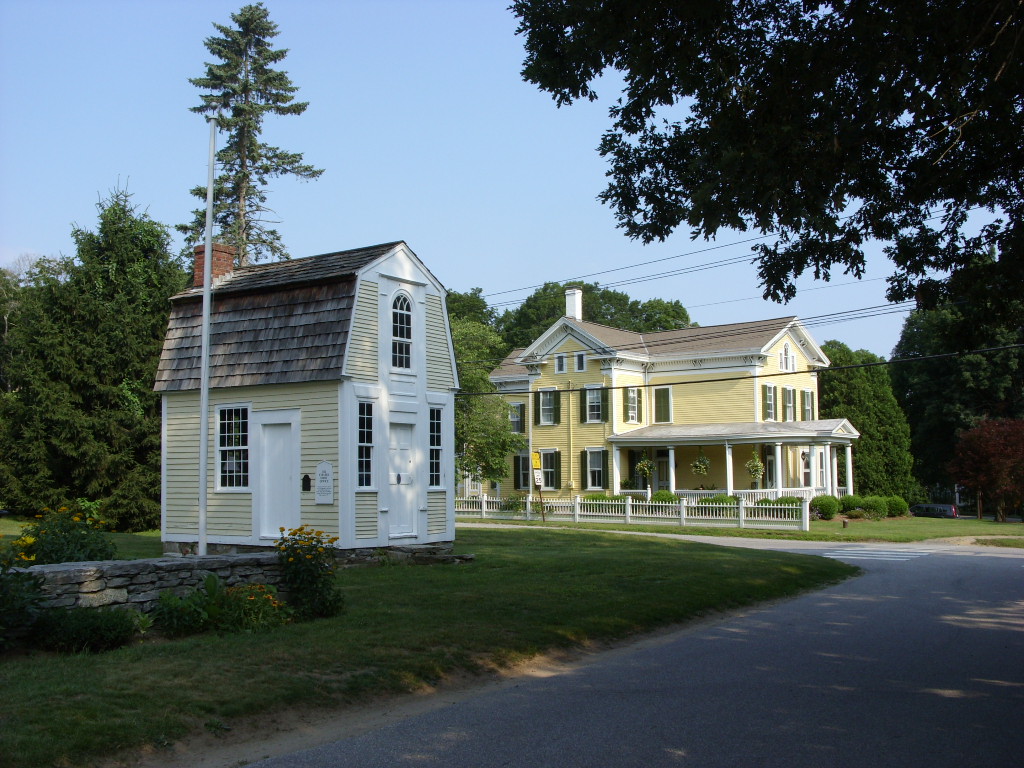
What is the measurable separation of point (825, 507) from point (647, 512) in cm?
736

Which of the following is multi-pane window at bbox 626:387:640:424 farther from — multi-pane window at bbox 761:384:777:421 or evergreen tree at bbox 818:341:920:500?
evergreen tree at bbox 818:341:920:500

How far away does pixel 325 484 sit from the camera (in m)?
17.6

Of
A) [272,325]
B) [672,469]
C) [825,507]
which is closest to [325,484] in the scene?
[272,325]

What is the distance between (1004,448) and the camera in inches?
1726

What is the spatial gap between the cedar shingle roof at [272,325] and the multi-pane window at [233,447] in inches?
29.9

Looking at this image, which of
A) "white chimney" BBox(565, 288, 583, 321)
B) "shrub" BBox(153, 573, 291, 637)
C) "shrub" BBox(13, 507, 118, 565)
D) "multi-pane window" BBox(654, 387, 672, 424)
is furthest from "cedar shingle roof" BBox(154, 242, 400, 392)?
"white chimney" BBox(565, 288, 583, 321)

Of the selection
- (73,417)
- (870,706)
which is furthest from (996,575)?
(73,417)

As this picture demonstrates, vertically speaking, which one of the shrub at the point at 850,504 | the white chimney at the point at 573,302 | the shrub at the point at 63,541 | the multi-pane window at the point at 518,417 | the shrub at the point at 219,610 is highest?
the white chimney at the point at 573,302

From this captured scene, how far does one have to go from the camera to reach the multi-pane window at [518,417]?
47469 mm

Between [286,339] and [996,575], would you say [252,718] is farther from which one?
[996,575]

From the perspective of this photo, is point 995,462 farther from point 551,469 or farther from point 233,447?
point 233,447

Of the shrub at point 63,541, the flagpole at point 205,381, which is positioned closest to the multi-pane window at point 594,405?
the flagpole at point 205,381

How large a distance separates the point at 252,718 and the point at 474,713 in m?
1.81

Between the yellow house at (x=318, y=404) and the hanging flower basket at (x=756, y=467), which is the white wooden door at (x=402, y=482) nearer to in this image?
the yellow house at (x=318, y=404)
